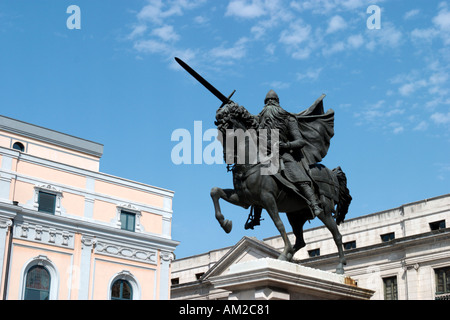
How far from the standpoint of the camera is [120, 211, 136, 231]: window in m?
41.2

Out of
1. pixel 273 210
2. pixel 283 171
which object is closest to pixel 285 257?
pixel 273 210

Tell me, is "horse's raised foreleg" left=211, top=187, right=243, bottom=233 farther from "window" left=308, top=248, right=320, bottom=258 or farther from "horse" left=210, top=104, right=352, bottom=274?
"window" left=308, top=248, right=320, bottom=258

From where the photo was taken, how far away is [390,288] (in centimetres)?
4375

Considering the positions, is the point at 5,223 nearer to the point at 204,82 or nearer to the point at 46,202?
the point at 46,202

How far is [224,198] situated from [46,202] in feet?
94.8

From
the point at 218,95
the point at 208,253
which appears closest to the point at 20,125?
the point at 208,253

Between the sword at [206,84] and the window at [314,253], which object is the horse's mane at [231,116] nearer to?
the sword at [206,84]

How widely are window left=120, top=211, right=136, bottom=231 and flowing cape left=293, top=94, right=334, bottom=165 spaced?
29.9 meters

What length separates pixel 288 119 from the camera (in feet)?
38.9

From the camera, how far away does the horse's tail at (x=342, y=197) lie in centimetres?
1275

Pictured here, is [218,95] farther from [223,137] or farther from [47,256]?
[47,256]

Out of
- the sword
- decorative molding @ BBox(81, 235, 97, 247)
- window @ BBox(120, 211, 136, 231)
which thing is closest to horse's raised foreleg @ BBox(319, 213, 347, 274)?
the sword

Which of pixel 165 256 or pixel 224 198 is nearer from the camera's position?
pixel 224 198

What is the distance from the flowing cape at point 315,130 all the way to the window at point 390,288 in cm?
3323
